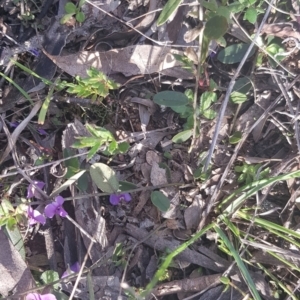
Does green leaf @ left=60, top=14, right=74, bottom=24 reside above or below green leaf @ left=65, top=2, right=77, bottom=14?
below

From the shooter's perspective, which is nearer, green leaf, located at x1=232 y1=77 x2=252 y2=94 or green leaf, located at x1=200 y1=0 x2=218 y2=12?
green leaf, located at x1=200 y1=0 x2=218 y2=12

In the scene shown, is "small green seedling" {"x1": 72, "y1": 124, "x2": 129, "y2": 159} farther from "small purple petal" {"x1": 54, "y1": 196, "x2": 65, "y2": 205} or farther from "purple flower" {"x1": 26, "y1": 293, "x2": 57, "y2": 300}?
"purple flower" {"x1": 26, "y1": 293, "x2": 57, "y2": 300}

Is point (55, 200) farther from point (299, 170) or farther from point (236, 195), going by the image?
point (299, 170)

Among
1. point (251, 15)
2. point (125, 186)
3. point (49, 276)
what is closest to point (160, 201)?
point (125, 186)

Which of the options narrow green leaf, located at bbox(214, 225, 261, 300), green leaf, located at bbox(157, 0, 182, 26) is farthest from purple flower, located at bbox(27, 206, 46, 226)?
green leaf, located at bbox(157, 0, 182, 26)

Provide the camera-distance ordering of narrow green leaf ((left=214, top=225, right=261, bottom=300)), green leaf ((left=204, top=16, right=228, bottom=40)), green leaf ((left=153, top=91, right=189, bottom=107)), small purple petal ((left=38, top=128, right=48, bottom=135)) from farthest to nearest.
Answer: small purple petal ((left=38, top=128, right=48, bottom=135)) → green leaf ((left=153, top=91, right=189, bottom=107)) → narrow green leaf ((left=214, top=225, right=261, bottom=300)) → green leaf ((left=204, top=16, right=228, bottom=40))

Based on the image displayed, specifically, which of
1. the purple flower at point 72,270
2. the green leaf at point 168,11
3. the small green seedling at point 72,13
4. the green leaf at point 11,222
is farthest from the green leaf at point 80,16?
the purple flower at point 72,270

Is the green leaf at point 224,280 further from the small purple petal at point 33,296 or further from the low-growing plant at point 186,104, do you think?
the small purple petal at point 33,296

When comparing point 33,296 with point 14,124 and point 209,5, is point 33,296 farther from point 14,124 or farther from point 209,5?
point 209,5
